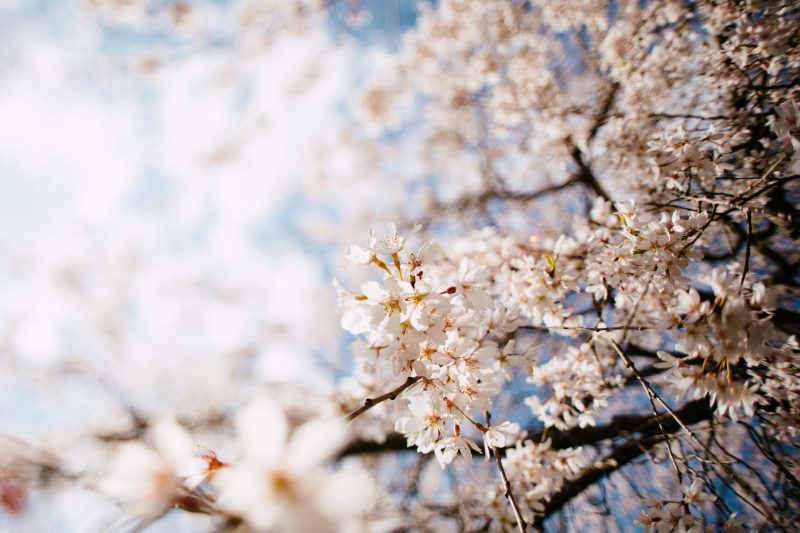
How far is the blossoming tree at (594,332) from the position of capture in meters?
0.67

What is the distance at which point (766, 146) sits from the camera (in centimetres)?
161

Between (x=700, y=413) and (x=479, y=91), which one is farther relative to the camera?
(x=479, y=91)

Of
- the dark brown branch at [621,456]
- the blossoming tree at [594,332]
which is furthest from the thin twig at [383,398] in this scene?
the dark brown branch at [621,456]

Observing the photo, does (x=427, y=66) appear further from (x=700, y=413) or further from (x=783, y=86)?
(x=700, y=413)

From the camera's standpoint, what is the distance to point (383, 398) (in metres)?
1.04

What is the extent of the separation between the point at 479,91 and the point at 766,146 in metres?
4.35

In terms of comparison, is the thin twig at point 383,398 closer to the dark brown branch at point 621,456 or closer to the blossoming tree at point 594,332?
the blossoming tree at point 594,332

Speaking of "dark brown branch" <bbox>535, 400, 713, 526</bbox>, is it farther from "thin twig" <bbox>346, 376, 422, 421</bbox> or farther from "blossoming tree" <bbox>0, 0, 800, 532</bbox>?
"thin twig" <bbox>346, 376, 422, 421</bbox>

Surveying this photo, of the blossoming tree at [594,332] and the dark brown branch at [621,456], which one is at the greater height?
the blossoming tree at [594,332]

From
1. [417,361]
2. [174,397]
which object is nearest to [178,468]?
[417,361]

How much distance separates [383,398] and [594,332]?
1.21 metres

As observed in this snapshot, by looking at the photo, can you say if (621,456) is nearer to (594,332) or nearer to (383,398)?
(594,332)

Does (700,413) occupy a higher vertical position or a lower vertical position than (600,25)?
lower

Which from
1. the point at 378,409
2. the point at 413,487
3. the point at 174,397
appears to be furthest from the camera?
the point at 174,397
